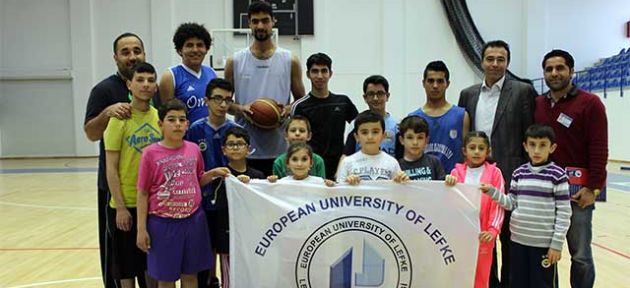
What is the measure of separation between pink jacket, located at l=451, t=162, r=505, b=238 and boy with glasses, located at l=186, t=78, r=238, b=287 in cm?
148

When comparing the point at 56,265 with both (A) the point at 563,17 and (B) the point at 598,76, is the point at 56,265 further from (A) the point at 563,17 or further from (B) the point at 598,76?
(A) the point at 563,17

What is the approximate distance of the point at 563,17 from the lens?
15.1 metres

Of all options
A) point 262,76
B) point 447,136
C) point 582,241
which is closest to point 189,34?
point 262,76

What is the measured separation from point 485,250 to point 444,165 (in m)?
0.64

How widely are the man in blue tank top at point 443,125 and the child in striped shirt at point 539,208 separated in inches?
20.2

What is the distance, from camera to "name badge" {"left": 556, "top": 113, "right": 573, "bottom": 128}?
308 centimetres

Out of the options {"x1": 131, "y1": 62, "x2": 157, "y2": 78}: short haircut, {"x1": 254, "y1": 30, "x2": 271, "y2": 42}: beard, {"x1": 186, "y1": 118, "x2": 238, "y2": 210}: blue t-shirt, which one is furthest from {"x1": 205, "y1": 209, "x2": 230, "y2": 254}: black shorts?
{"x1": 254, "y1": 30, "x2": 271, "y2": 42}: beard

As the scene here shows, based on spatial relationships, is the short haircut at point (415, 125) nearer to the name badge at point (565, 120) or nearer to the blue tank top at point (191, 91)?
the name badge at point (565, 120)

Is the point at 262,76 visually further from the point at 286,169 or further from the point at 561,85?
the point at 561,85

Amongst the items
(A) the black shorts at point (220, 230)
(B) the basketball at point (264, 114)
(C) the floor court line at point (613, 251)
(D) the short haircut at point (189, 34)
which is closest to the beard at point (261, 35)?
(D) the short haircut at point (189, 34)

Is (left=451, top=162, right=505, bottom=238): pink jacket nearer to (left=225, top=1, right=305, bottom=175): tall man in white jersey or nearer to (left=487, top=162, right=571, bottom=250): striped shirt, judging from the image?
(left=487, top=162, right=571, bottom=250): striped shirt

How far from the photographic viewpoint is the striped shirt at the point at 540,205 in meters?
2.82

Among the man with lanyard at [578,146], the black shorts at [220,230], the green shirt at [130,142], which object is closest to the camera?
the green shirt at [130,142]

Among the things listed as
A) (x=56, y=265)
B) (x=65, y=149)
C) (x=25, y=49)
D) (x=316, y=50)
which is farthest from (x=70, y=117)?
(x=56, y=265)
